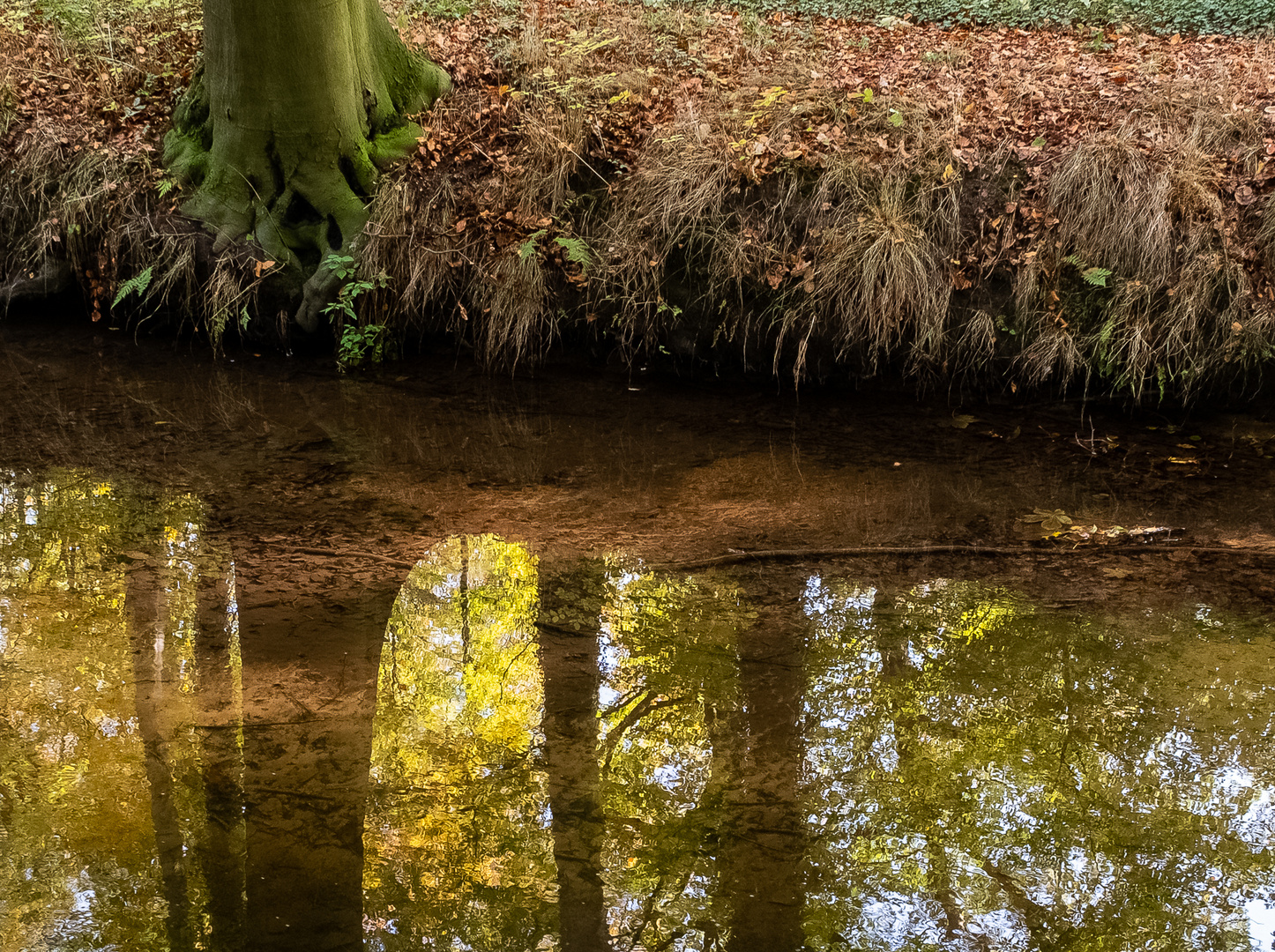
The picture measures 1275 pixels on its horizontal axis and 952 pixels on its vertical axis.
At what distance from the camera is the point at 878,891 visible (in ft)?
9.61

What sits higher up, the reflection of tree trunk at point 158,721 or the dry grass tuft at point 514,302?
the dry grass tuft at point 514,302

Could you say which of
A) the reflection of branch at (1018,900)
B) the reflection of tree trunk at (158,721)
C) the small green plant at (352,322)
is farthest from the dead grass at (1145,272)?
the reflection of tree trunk at (158,721)

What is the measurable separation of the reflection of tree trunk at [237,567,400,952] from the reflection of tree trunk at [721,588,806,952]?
1105 millimetres

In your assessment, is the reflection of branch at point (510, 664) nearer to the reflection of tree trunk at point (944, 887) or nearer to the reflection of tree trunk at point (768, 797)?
the reflection of tree trunk at point (768, 797)

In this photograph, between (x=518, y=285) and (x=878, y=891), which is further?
(x=518, y=285)

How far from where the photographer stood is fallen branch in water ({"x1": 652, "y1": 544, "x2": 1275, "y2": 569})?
4.72 metres

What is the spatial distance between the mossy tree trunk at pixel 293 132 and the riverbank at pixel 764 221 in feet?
0.74

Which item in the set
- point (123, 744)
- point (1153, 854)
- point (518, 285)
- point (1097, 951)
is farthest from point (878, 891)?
point (518, 285)

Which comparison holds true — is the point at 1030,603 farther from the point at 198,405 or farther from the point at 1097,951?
the point at 198,405

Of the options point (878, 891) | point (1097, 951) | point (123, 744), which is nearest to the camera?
point (1097, 951)

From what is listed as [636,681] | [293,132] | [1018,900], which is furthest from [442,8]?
[1018,900]

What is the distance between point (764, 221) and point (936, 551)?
109 inches

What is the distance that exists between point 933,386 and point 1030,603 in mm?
2572

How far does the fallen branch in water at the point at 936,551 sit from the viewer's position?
4719mm
